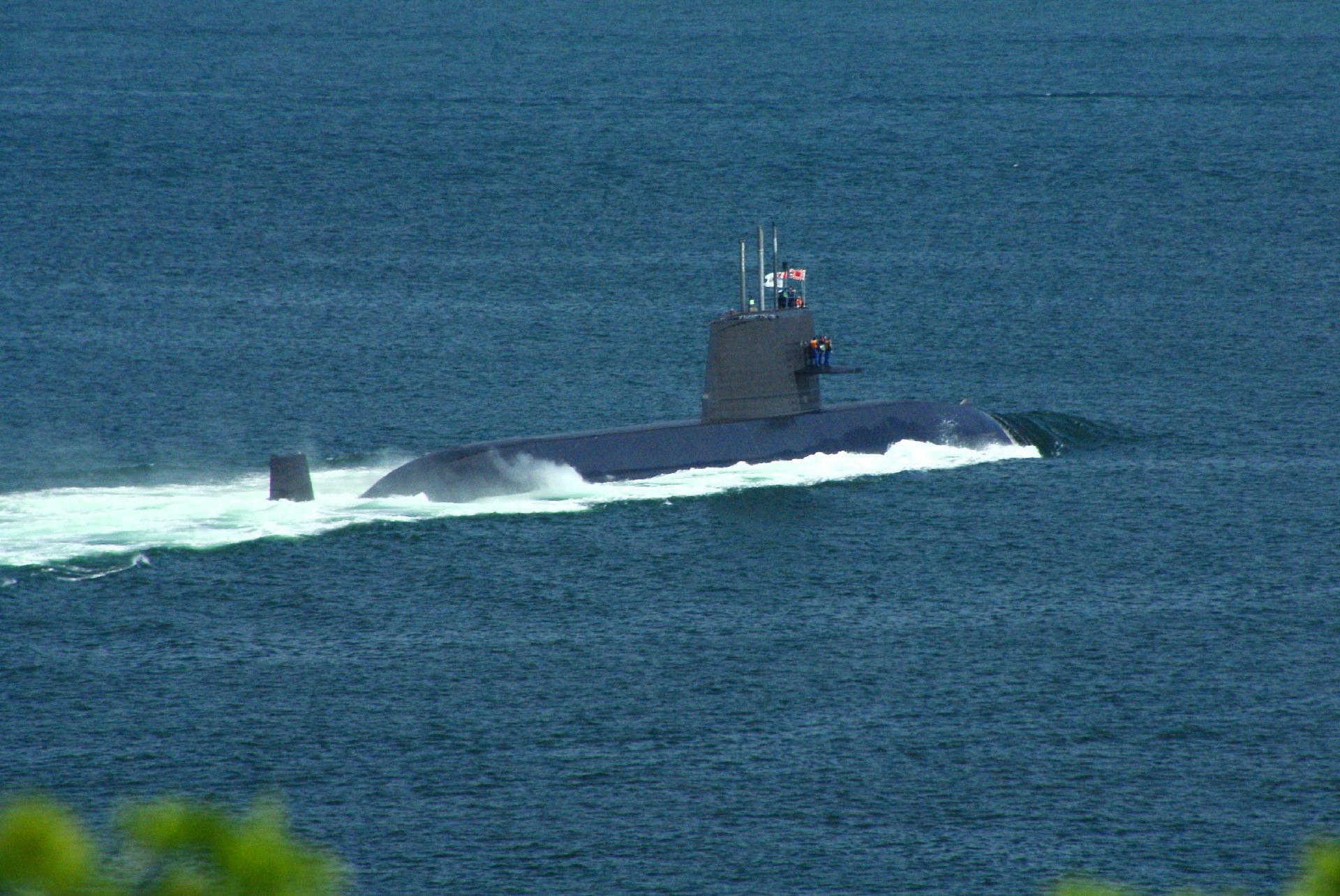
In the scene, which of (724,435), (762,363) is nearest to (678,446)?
(724,435)

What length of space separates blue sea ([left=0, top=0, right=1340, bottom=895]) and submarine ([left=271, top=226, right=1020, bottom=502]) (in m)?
0.71

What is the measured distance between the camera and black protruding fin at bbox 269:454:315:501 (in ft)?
159

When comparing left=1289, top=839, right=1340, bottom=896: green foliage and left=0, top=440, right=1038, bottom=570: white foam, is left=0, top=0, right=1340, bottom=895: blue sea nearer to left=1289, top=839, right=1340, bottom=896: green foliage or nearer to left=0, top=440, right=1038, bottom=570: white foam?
left=0, top=440, right=1038, bottom=570: white foam

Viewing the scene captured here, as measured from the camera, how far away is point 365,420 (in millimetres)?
62344

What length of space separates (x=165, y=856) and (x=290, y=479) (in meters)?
42.5

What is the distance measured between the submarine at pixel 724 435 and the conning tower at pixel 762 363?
1.0 inches

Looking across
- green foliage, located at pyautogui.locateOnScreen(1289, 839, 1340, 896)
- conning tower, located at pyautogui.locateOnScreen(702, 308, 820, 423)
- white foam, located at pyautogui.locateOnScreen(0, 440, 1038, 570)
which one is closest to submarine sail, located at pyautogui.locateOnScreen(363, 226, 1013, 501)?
conning tower, located at pyautogui.locateOnScreen(702, 308, 820, 423)

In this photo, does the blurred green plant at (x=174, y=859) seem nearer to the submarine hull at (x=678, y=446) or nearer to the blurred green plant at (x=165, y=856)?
the blurred green plant at (x=165, y=856)

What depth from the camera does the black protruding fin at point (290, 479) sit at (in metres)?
48.4

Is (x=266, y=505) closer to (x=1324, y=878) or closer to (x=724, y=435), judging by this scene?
(x=724, y=435)

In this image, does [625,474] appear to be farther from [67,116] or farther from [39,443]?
[67,116]

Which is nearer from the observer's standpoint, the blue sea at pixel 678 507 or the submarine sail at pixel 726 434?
the blue sea at pixel 678 507

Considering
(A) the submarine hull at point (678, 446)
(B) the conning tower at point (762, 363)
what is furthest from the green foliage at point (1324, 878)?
(B) the conning tower at point (762, 363)

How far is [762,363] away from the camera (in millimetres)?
51750
